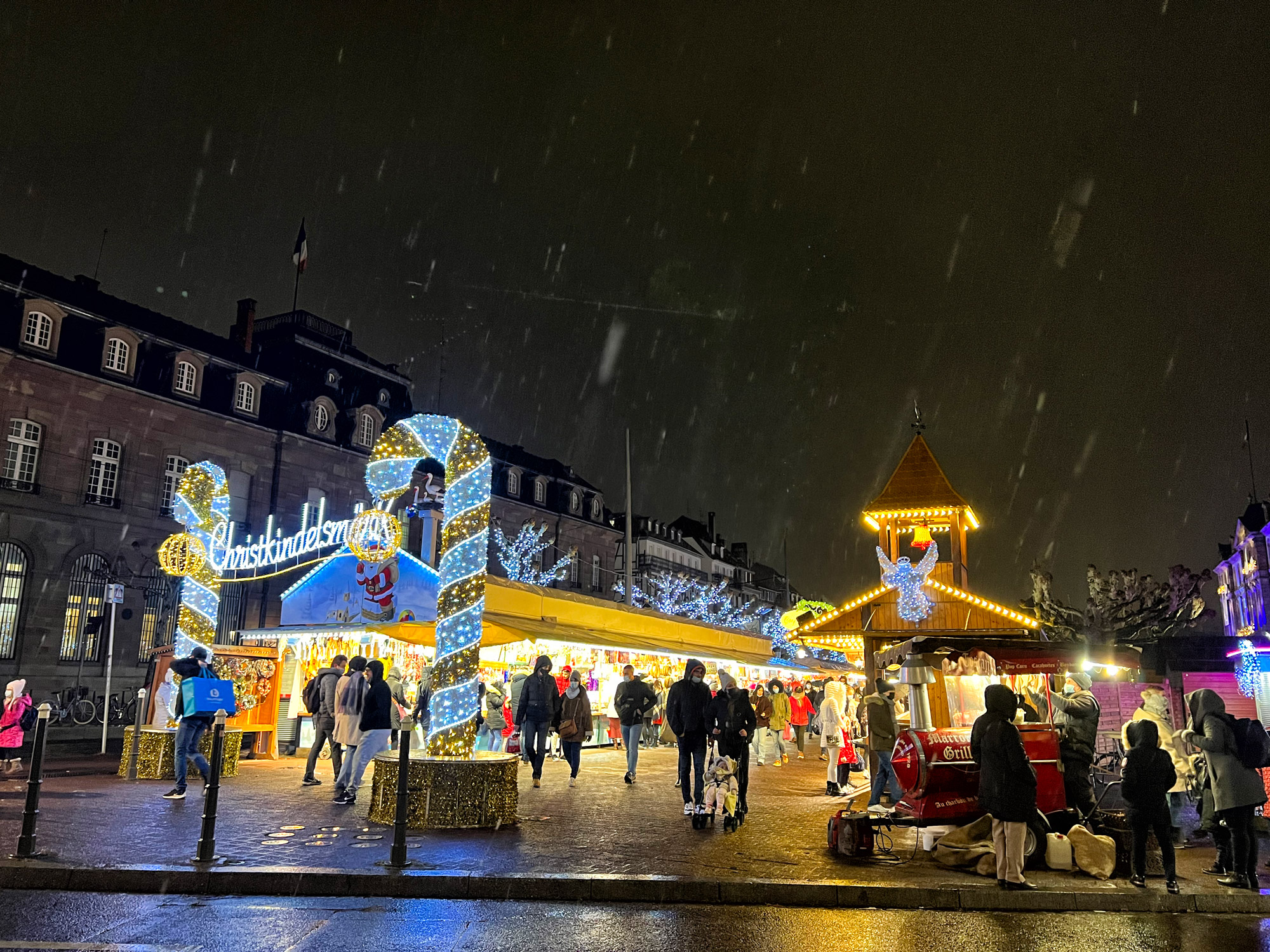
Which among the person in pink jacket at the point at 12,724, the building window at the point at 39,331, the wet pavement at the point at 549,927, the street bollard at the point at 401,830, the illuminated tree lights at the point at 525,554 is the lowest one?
the wet pavement at the point at 549,927

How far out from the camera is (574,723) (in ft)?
49.3

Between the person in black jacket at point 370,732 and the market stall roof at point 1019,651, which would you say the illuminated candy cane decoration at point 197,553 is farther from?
the market stall roof at point 1019,651

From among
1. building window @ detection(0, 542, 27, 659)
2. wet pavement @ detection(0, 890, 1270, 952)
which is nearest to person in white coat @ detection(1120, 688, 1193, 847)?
wet pavement @ detection(0, 890, 1270, 952)

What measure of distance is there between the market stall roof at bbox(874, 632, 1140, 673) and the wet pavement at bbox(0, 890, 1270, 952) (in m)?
3.55

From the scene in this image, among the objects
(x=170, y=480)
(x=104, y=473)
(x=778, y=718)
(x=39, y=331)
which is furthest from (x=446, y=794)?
(x=170, y=480)

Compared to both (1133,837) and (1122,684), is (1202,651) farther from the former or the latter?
(1133,837)

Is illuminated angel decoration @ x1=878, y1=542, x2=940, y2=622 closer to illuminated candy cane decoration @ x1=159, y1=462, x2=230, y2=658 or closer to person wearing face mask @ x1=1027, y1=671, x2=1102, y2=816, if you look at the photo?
person wearing face mask @ x1=1027, y1=671, x2=1102, y2=816

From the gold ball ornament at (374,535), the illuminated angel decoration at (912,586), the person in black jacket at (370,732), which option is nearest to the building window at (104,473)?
the gold ball ornament at (374,535)

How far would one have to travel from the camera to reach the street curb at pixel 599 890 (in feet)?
23.5

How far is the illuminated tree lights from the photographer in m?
43.1

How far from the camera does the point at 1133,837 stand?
7754 millimetres

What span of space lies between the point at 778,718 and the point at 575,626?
496cm

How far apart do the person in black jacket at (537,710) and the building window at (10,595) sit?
20.0 meters

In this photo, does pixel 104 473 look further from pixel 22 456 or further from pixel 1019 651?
pixel 1019 651
